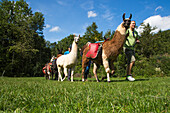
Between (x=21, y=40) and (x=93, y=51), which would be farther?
(x=21, y=40)

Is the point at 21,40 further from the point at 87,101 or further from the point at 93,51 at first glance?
the point at 87,101

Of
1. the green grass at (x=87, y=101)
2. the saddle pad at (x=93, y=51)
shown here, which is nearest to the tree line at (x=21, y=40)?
the saddle pad at (x=93, y=51)

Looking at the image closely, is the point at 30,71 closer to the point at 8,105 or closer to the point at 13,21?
the point at 13,21

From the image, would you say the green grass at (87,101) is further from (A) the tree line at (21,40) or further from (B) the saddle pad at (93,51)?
(A) the tree line at (21,40)

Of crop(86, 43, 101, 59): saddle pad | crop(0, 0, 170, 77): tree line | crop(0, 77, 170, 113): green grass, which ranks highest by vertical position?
crop(0, 0, 170, 77): tree line

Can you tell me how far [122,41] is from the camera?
5203 mm

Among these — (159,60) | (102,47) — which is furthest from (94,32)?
(102,47)

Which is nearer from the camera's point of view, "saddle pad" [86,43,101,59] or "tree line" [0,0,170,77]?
"saddle pad" [86,43,101,59]

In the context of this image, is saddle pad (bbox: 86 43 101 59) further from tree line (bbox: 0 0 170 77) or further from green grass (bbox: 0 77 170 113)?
tree line (bbox: 0 0 170 77)

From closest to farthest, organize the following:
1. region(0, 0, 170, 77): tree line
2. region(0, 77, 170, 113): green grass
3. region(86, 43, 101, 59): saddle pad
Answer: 1. region(0, 77, 170, 113): green grass
2. region(86, 43, 101, 59): saddle pad
3. region(0, 0, 170, 77): tree line

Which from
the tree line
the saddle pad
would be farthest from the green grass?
the tree line

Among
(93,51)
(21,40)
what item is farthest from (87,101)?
(21,40)

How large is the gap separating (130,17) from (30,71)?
31.1 m

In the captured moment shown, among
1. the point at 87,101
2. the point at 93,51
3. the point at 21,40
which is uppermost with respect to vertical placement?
the point at 21,40
